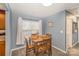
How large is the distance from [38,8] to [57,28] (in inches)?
19.6

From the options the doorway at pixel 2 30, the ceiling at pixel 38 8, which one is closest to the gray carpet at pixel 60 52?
the doorway at pixel 2 30

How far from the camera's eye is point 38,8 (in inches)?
89.3

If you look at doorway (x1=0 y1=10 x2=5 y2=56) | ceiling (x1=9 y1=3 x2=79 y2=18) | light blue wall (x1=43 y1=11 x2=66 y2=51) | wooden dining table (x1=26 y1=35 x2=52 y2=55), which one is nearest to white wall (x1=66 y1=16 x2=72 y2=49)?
light blue wall (x1=43 y1=11 x2=66 y2=51)

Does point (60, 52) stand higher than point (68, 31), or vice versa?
point (68, 31)

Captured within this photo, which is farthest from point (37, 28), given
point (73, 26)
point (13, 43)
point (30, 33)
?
point (73, 26)

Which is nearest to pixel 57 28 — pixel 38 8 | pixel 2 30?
pixel 38 8

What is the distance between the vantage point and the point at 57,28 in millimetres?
2271

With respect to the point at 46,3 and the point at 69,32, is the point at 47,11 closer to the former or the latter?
the point at 46,3

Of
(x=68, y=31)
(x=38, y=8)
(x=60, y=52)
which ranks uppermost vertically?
(x=38, y=8)

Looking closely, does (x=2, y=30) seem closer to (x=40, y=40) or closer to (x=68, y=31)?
(x=40, y=40)

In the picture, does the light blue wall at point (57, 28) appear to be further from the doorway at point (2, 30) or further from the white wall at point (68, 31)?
the doorway at point (2, 30)

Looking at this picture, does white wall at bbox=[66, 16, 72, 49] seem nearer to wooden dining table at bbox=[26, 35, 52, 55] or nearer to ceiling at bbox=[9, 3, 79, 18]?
ceiling at bbox=[9, 3, 79, 18]

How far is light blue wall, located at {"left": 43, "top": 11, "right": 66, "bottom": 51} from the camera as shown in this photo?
7.43 ft

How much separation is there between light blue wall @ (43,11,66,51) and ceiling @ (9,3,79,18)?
90mm
